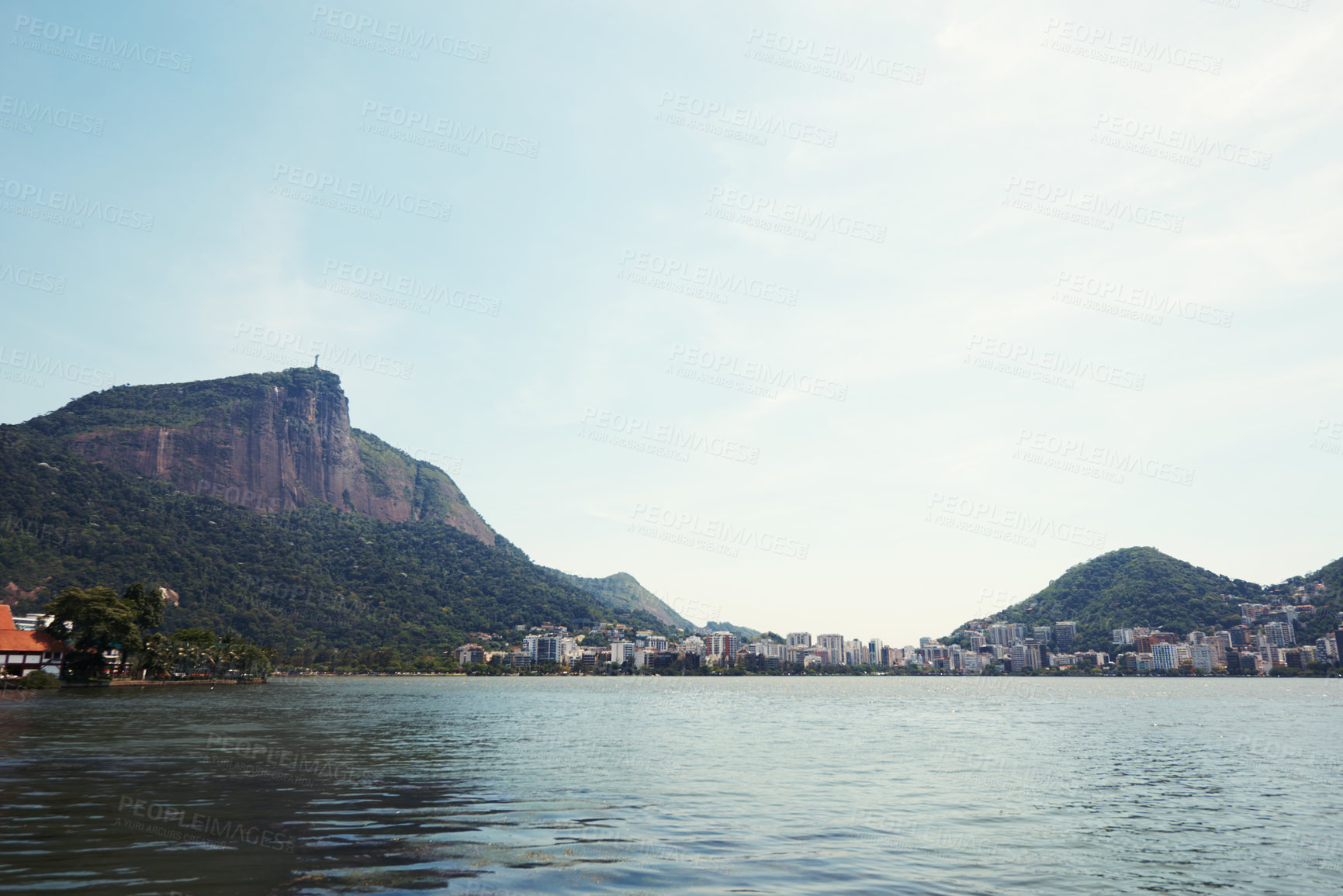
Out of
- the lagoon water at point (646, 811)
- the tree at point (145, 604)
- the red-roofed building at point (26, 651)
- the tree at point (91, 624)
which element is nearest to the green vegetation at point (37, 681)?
the red-roofed building at point (26, 651)

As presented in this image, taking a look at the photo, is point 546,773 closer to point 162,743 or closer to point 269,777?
point 269,777

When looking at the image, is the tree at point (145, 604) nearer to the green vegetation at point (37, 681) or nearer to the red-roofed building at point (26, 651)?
the red-roofed building at point (26, 651)

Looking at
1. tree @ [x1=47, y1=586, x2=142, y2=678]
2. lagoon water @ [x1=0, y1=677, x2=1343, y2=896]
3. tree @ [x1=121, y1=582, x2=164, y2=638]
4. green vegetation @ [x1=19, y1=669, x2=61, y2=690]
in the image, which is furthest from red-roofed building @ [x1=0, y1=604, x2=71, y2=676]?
lagoon water @ [x1=0, y1=677, x2=1343, y2=896]

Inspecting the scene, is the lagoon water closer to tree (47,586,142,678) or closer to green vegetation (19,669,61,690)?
green vegetation (19,669,61,690)

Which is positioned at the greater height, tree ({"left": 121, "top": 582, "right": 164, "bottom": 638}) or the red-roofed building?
tree ({"left": 121, "top": 582, "right": 164, "bottom": 638})

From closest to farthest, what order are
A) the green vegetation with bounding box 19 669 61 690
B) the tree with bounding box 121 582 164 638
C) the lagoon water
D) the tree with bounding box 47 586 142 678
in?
the lagoon water
the green vegetation with bounding box 19 669 61 690
the tree with bounding box 47 586 142 678
the tree with bounding box 121 582 164 638

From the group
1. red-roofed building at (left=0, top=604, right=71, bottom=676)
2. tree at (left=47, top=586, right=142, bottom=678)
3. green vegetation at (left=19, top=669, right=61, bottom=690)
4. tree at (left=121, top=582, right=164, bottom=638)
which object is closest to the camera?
green vegetation at (left=19, top=669, right=61, bottom=690)
